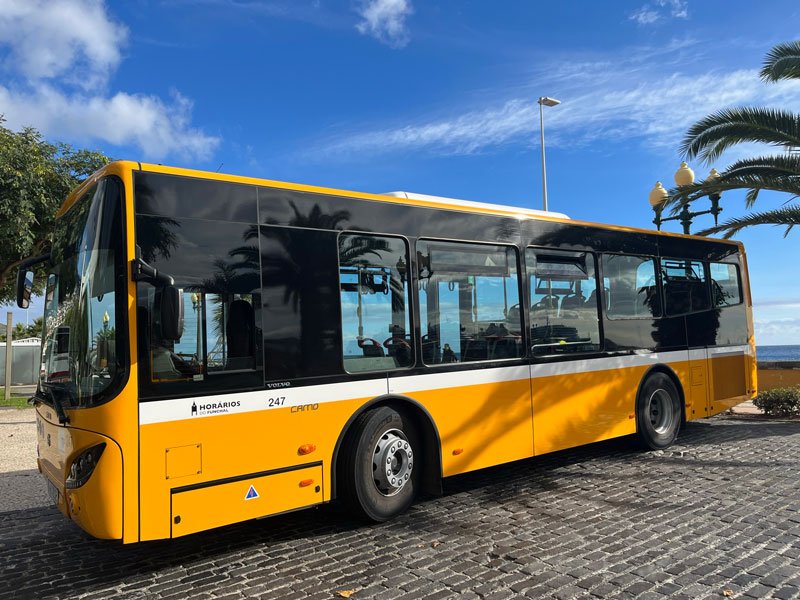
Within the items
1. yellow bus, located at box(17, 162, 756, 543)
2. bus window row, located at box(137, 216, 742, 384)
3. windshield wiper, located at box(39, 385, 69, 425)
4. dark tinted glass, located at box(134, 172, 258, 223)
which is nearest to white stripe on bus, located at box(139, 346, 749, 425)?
yellow bus, located at box(17, 162, 756, 543)

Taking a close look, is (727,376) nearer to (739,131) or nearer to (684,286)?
(684,286)

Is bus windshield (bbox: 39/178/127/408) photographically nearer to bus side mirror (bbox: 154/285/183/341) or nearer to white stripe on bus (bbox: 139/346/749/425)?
bus side mirror (bbox: 154/285/183/341)

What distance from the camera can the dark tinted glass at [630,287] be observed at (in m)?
8.06

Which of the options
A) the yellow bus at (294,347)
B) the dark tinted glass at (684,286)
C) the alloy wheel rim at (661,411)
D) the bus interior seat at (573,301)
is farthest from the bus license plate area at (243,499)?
the dark tinted glass at (684,286)

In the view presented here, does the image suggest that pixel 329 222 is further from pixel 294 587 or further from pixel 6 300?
pixel 6 300

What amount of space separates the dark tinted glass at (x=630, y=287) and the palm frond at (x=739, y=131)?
568 centimetres

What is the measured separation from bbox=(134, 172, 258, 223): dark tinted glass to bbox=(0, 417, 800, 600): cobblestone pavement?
2736mm

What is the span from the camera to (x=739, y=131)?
1248 cm

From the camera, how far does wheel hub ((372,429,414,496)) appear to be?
→ 18.0 feet

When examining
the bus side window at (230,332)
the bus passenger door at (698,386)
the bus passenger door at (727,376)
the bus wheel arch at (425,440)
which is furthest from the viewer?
the bus passenger door at (727,376)

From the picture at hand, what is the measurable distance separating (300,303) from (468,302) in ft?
6.55

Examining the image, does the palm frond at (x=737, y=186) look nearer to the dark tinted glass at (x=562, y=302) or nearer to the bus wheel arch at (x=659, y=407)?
the bus wheel arch at (x=659, y=407)

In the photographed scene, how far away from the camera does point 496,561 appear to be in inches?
179

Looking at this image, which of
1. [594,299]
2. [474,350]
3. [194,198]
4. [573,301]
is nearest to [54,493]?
[194,198]
